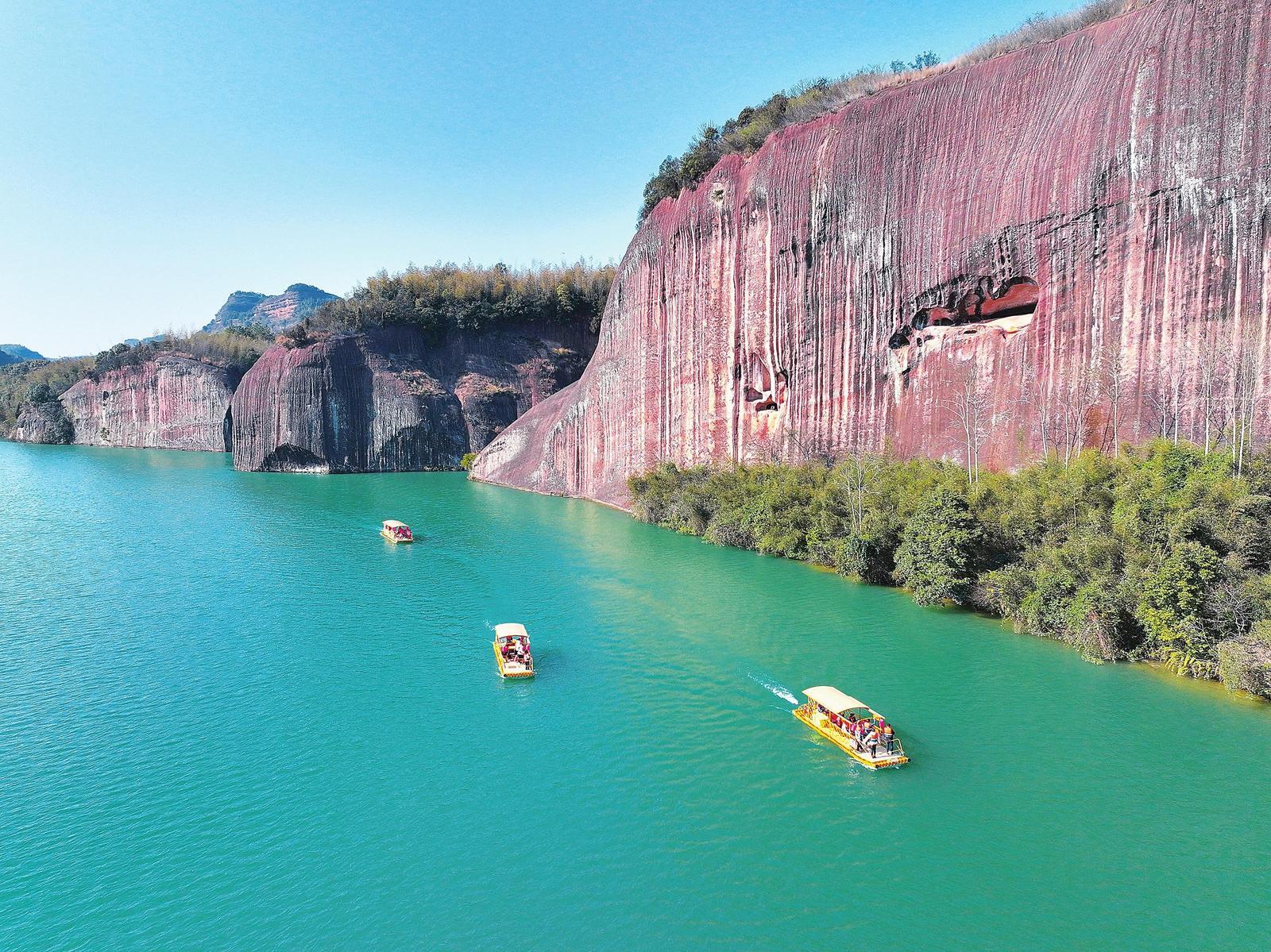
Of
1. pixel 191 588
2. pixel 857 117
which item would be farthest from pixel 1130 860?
pixel 857 117

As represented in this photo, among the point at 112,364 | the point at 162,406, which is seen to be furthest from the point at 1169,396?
the point at 112,364

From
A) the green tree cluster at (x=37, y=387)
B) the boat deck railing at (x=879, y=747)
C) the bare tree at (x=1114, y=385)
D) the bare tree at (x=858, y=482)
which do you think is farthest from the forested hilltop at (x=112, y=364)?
the boat deck railing at (x=879, y=747)

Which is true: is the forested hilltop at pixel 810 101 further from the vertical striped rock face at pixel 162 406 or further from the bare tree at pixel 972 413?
the vertical striped rock face at pixel 162 406

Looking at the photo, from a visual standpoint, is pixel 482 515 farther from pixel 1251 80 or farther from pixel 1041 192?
pixel 1251 80

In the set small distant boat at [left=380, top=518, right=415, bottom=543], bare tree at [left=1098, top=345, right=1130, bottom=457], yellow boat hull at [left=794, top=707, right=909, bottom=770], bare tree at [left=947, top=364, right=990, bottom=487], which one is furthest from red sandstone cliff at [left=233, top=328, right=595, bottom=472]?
yellow boat hull at [left=794, top=707, right=909, bottom=770]

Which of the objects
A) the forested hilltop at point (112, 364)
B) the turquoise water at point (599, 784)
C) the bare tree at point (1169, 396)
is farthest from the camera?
the forested hilltop at point (112, 364)

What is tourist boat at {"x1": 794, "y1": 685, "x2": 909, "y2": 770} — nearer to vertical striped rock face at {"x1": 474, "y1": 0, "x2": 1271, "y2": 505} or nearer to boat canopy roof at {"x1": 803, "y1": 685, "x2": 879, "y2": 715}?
boat canopy roof at {"x1": 803, "y1": 685, "x2": 879, "y2": 715}
